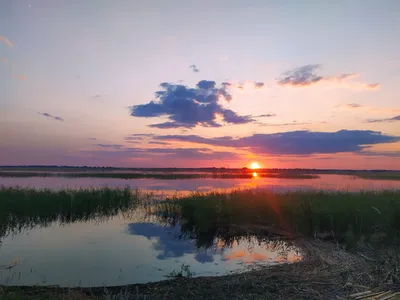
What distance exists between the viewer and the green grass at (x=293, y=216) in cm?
1363

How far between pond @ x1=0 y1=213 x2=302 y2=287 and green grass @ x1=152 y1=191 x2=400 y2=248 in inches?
43.8

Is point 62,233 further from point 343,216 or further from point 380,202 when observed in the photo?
point 380,202

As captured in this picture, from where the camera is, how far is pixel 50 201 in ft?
66.9

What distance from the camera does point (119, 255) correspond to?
41.5ft

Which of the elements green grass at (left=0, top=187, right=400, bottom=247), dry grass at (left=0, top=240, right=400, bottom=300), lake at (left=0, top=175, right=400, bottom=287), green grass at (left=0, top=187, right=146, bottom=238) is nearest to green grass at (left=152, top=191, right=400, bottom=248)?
green grass at (left=0, top=187, right=400, bottom=247)

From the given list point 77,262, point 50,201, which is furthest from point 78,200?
point 77,262

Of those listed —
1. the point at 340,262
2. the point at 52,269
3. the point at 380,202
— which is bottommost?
the point at 52,269

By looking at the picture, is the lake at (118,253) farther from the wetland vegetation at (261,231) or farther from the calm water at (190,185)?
the calm water at (190,185)

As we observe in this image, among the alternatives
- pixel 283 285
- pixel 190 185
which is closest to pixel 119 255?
pixel 283 285

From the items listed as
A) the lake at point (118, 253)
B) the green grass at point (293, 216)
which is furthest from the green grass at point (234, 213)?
the lake at point (118, 253)

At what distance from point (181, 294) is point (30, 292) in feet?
11.7

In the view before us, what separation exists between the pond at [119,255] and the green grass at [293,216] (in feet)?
Answer: 3.65

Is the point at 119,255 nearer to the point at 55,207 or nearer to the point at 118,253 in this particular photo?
the point at 118,253

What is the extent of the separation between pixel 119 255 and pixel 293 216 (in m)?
8.18
